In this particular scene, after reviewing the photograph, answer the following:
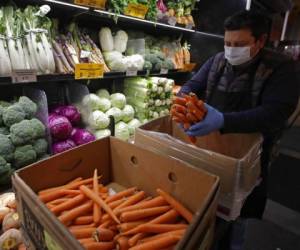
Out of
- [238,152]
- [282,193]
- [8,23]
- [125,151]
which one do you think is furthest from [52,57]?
[282,193]

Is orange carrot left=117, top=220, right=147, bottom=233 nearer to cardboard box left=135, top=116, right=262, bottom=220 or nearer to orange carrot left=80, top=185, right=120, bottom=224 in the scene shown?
orange carrot left=80, top=185, right=120, bottom=224

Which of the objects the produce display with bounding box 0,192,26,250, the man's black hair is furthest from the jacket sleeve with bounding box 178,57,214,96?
the produce display with bounding box 0,192,26,250

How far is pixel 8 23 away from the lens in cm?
144

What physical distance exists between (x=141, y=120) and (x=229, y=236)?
4.69 ft

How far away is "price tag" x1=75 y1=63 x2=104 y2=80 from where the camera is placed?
64.4 inches

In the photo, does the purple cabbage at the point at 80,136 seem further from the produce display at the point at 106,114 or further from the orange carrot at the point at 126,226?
the orange carrot at the point at 126,226

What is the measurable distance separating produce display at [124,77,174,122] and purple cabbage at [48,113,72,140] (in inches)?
31.7

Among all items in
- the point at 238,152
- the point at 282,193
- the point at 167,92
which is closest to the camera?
the point at 238,152

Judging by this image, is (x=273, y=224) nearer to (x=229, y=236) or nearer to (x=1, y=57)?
(x=229, y=236)

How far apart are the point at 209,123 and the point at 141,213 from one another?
1.41 feet

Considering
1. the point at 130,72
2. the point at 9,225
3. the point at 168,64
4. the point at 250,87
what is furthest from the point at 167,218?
the point at 168,64

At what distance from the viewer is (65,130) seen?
1648 millimetres

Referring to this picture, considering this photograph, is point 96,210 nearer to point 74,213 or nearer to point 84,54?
point 74,213

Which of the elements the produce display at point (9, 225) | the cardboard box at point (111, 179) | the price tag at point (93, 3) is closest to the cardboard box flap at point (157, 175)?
the cardboard box at point (111, 179)
